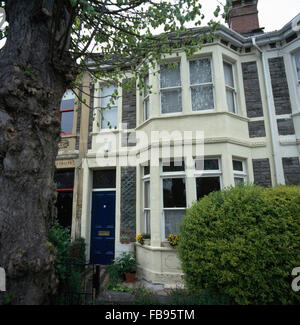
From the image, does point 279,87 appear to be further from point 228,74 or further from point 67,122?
point 67,122

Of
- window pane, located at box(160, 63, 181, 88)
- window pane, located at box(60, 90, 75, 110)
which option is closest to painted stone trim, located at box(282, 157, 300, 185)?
window pane, located at box(160, 63, 181, 88)

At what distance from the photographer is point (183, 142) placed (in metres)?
5.68

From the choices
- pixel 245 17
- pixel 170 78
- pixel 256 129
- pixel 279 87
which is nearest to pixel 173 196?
pixel 256 129

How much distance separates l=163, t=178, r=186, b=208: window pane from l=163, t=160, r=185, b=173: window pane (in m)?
0.26

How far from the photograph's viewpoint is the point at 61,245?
349 cm

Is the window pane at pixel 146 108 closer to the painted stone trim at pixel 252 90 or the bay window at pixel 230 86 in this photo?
the bay window at pixel 230 86

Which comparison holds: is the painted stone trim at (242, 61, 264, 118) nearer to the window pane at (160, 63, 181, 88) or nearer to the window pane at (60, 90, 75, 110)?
the window pane at (160, 63, 181, 88)

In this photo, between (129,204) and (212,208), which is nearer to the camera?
(212,208)

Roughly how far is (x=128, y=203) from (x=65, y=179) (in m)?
2.70

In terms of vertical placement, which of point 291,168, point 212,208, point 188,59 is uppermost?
point 188,59

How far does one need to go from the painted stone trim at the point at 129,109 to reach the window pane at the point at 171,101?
1248 millimetres
